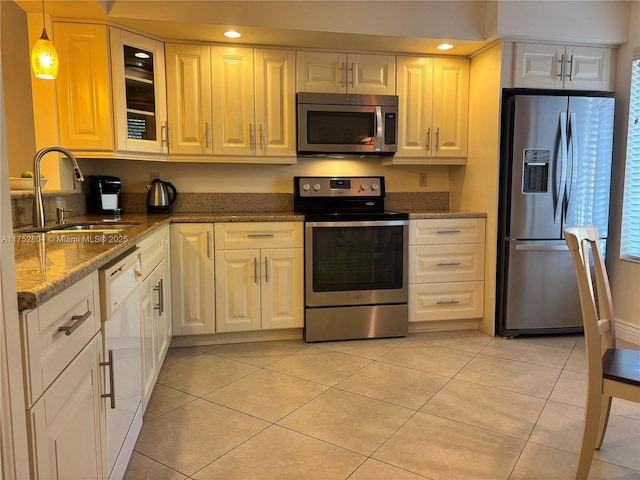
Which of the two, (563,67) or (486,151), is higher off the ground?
(563,67)

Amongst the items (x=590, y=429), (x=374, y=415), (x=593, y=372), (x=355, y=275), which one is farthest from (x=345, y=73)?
(x=590, y=429)

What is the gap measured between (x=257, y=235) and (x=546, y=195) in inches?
Answer: 79.3

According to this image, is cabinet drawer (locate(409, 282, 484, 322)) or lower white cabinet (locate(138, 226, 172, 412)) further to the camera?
cabinet drawer (locate(409, 282, 484, 322))

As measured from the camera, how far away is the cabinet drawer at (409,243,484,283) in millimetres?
3338

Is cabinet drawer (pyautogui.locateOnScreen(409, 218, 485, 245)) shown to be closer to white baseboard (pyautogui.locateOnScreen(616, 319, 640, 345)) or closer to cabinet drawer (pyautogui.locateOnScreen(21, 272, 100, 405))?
white baseboard (pyautogui.locateOnScreen(616, 319, 640, 345))

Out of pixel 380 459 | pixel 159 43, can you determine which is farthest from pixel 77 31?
pixel 380 459

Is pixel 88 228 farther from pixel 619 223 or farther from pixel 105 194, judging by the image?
pixel 619 223

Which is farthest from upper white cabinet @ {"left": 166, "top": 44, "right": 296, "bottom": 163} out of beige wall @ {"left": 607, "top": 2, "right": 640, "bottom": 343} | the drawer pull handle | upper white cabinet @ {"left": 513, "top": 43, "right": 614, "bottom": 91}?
beige wall @ {"left": 607, "top": 2, "right": 640, "bottom": 343}

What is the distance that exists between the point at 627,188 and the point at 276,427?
2924 mm

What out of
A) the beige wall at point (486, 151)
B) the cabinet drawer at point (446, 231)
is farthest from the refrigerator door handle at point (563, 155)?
the cabinet drawer at point (446, 231)

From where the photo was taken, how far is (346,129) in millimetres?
3361

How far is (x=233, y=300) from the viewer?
3.13 meters

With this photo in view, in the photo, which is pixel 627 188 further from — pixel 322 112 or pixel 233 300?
pixel 233 300

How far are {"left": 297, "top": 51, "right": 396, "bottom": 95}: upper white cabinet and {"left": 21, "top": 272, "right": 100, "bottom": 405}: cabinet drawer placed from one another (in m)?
2.41
